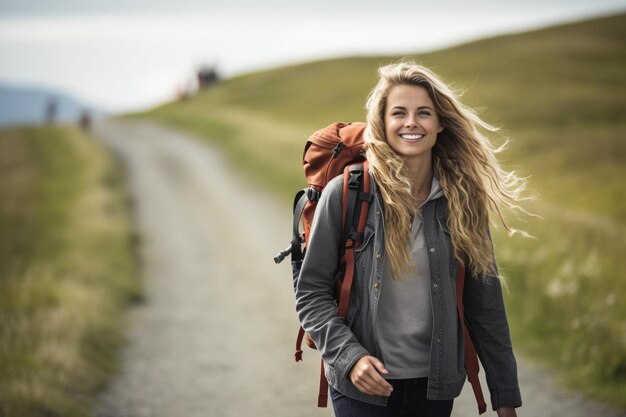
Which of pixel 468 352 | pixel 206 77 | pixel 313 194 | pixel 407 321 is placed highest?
pixel 206 77

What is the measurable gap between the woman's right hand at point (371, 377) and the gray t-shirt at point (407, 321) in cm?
12

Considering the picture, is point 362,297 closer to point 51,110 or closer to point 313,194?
point 313,194

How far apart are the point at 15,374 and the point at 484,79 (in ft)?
123

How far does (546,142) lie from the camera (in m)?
23.6

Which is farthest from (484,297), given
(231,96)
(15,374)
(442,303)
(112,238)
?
(231,96)

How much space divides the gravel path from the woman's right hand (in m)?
3.28

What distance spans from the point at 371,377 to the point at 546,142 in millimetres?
23175

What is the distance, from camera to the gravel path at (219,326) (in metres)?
5.74

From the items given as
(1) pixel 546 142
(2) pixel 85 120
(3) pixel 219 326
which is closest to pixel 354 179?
(3) pixel 219 326

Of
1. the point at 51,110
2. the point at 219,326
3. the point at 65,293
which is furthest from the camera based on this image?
the point at 51,110

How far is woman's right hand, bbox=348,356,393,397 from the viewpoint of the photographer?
227cm

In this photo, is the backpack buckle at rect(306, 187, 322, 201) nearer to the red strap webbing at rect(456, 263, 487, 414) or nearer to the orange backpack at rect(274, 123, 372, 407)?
the orange backpack at rect(274, 123, 372, 407)

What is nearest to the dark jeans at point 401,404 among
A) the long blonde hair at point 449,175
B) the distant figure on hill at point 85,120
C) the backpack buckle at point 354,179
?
the long blonde hair at point 449,175

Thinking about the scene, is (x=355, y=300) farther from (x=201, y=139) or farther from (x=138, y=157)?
(x=201, y=139)
